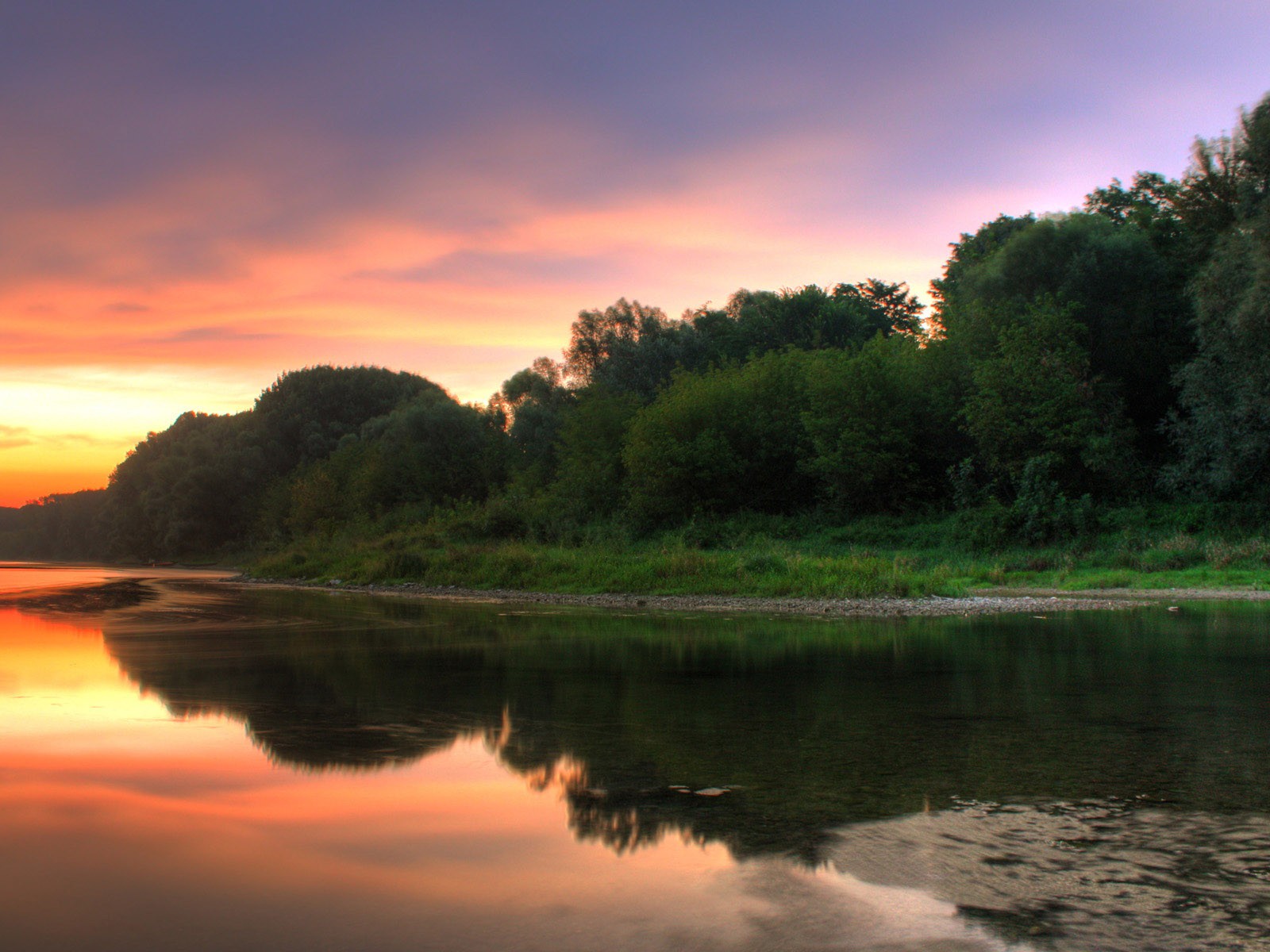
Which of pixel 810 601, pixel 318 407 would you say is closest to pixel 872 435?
pixel 810 601

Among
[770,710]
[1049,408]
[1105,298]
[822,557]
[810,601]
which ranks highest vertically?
[1105,298]

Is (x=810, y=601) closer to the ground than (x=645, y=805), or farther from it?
closer to the ground

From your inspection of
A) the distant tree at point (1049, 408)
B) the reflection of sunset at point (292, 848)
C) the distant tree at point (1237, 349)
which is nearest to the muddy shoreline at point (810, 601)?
the distant tree at point (1237, 349)

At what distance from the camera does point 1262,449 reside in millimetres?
34250

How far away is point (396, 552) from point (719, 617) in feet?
78.0

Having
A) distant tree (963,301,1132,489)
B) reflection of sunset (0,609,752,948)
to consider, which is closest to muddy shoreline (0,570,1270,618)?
distant tree (963,301,1132,489)

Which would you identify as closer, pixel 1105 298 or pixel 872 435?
pixel 1105 298

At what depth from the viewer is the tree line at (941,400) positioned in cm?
3672

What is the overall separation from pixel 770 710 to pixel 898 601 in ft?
53.3

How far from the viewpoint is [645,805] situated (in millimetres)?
6586

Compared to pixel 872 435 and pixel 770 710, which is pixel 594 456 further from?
pixel 770 710

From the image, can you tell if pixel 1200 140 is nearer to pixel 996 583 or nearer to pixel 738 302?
pixel 996 583

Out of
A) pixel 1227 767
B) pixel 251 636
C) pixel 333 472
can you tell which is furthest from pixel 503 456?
Result: pixel 1227 767

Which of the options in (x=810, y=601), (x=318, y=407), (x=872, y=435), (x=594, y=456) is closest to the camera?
(x=810, y=601)
